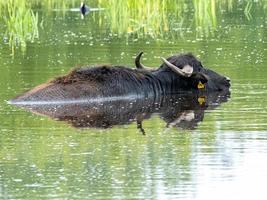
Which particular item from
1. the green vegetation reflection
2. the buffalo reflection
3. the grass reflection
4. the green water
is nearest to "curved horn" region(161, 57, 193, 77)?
the buffalo reflection

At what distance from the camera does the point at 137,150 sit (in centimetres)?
1267

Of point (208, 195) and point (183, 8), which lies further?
point (183, 8)

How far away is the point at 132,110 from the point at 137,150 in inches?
129

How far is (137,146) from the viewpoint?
42.4 feet

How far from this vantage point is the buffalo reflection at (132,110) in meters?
14.8

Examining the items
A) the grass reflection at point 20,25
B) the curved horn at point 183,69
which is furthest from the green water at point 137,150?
the grass reflection at point 20,25

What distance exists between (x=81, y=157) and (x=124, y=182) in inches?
47.3

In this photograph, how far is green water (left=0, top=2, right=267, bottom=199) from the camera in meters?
10.9

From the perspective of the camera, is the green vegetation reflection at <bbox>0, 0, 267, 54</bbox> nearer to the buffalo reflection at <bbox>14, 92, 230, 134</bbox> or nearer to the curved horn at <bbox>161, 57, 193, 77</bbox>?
the curved horn at <bbox>161, 57, 193, 77</bbox>

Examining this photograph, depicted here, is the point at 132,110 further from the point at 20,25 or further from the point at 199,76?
the point at 20,25

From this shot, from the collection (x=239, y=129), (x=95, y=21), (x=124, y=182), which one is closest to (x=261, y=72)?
(x=239, y=129)

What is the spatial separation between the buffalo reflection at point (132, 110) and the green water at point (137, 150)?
18 centimetres

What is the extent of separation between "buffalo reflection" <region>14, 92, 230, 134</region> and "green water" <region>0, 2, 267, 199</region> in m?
0.18

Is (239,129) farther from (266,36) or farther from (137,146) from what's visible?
(266,36)
